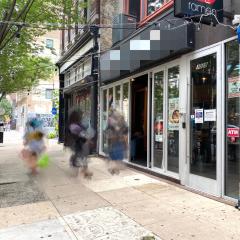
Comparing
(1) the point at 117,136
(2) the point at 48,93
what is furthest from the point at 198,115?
(1) the point at 117,136

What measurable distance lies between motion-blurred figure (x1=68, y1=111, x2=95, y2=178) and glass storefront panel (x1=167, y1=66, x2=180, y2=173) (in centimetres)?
584

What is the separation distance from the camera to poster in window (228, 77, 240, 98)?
543cm

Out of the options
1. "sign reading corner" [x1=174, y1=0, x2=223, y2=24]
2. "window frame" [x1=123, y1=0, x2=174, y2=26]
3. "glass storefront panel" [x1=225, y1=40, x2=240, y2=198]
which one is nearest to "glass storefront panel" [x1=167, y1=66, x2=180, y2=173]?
"window frame" [x1=123, y1=0, x2=174, y2=26]

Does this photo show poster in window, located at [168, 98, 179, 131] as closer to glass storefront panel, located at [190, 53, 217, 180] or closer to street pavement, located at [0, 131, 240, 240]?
glass storefront panel, located at [190, 53, 217, 180]

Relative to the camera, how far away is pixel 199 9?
17.0 feet

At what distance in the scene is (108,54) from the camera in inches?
145

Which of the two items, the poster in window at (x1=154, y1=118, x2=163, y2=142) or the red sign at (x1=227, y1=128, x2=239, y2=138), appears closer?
the red sign at (x1=227, y1=128, x2=239, y2=138)

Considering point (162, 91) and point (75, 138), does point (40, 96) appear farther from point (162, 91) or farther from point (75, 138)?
point (162, 91)

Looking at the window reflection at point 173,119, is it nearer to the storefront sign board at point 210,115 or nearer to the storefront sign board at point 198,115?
the storefront sign board at point 198,115

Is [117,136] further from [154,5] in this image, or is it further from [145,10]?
[145,10]

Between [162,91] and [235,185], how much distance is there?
3001 millimetres

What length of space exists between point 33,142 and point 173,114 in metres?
6.11

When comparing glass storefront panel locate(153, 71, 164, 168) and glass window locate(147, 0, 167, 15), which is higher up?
glass window locate(147, 0, 167, 15)

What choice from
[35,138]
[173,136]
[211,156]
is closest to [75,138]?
[35,138]
